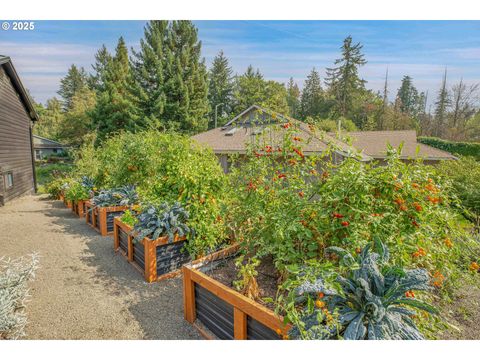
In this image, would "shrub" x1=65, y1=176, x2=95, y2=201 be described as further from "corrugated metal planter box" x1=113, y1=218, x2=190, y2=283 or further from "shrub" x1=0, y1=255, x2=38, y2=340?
"shrub" x1=0, y1=255, x2=38, y2=340

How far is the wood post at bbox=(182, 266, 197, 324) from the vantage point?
84.5 inches

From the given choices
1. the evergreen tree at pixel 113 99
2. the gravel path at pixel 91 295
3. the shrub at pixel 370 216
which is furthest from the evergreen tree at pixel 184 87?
the shrub at pixel 370 216

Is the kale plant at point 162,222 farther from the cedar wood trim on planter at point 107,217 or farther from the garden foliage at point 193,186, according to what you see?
the cedar wood trim on planter at point 107,217

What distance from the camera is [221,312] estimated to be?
6.21 ft

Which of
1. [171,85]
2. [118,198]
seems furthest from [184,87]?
[118,198]

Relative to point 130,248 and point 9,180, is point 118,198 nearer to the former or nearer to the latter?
point 130,248

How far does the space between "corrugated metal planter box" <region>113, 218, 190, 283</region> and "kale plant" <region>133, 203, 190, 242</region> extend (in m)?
0.07

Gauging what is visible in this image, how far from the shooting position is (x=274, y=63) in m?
2.54

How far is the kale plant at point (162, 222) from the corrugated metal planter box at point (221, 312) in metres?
0.65

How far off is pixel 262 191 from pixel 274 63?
47.5 inches

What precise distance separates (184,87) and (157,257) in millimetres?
11355

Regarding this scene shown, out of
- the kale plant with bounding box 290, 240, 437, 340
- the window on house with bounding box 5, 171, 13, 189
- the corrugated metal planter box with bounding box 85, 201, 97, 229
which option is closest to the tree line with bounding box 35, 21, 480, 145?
the window on house with bounding box 5, 171, 13, 189
